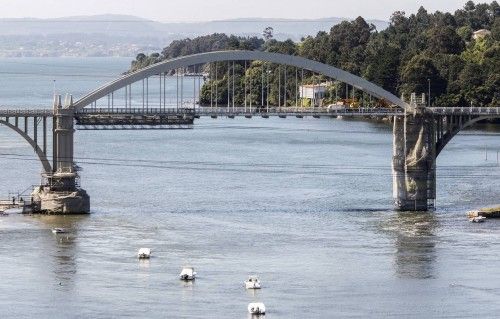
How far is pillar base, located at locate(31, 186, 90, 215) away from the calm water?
974 millimetres

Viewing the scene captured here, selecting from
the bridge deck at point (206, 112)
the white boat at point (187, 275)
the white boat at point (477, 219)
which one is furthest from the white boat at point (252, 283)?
the bridge deck at point (206, 112)

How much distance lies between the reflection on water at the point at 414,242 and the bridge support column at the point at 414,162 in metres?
1.51

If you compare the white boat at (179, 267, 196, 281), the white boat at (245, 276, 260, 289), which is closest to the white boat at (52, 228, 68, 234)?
the white boat at (179, 267, 196, 281)

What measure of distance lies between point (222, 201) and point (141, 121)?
6522 millimetres

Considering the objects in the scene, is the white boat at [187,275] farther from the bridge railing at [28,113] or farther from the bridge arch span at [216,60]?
the bridge arch span at [216,60]

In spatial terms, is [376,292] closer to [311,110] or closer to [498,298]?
[498,298]

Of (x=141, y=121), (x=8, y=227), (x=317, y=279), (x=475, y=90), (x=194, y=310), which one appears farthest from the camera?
(x=475, y=90)

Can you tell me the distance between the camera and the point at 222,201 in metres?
101

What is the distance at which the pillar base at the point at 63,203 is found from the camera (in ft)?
309

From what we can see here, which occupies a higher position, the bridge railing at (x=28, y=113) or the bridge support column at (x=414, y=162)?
the bridge railing at (x=28, y=113)

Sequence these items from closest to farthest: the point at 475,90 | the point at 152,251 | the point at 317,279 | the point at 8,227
A: the point at 317,279 < the point at 152,251 < the point at 8,227 < the point at 475,90

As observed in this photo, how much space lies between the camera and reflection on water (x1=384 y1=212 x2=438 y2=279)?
8013cm

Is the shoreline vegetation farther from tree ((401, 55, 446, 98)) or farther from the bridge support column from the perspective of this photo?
the bridge support column

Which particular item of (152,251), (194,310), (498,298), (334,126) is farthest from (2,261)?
(334,126)
